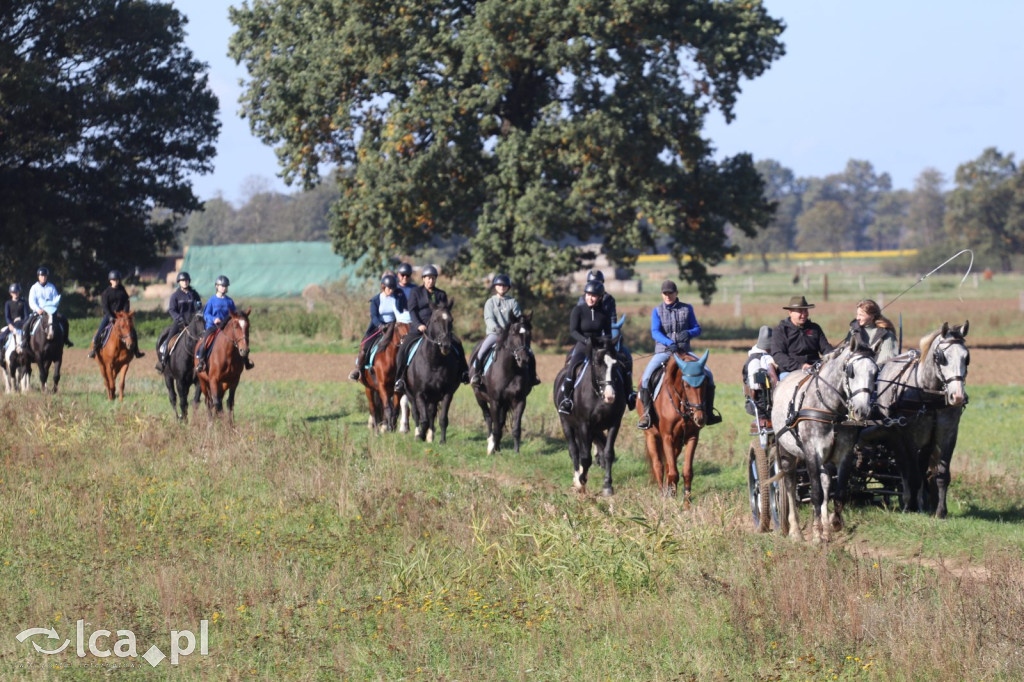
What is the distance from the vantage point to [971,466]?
1678 cm

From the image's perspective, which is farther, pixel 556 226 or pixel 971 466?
pixel 556 226

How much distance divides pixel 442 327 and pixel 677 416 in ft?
17.3

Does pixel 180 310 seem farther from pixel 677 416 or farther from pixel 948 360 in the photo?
pixel 948 360

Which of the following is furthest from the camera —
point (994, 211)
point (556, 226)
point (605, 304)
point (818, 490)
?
point (994, 211)

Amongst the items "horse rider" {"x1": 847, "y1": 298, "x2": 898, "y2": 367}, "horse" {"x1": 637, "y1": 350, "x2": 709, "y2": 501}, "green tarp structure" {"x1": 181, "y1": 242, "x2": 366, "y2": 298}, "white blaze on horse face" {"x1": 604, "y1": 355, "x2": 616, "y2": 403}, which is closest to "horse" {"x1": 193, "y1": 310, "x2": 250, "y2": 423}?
"white blaze on horse face" {"x1": 604, "y1": 355, "x2": 616, "y2": 403}

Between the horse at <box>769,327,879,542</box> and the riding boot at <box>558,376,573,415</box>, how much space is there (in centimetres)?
344

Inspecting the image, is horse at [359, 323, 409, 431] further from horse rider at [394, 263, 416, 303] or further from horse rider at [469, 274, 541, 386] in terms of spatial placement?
horse rider at [469, 274, 541, 386]

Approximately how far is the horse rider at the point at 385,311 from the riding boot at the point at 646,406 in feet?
21.4

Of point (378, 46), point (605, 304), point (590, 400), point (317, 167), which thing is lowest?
point (590, 400)

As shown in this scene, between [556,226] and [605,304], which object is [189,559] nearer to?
[605,304]

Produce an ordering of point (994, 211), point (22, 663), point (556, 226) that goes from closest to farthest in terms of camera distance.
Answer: point (22, 663) → point (556, 226) → point (994, 211)

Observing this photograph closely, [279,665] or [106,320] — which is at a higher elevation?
[106,320]

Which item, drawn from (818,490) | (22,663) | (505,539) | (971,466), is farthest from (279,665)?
(971,466)

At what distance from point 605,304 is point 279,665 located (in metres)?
7.95
